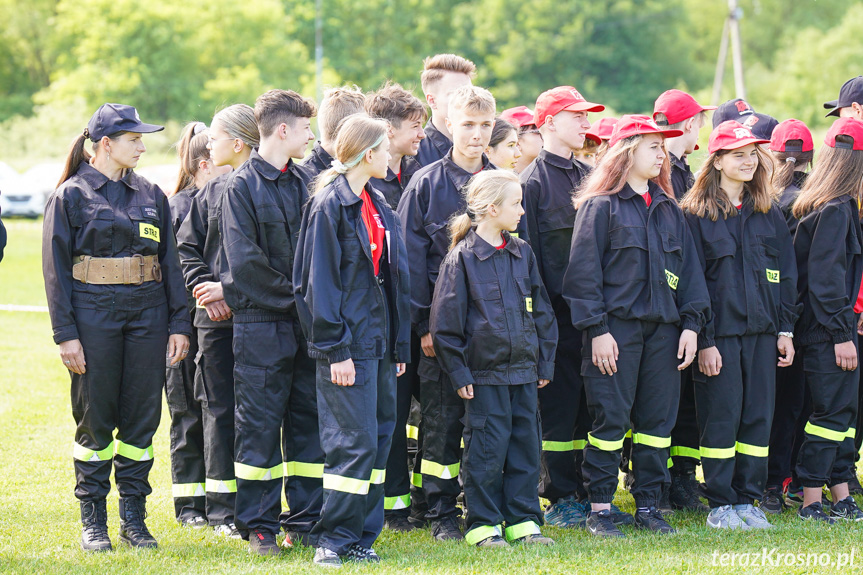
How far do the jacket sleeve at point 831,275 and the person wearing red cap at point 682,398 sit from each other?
978 millimetres

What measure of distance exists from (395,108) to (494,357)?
198 cm

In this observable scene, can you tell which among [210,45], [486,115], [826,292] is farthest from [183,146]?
[210,45]

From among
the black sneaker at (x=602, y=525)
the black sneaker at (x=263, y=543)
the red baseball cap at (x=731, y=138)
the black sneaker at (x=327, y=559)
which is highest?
the red baseball cap at (x=731, y=138)

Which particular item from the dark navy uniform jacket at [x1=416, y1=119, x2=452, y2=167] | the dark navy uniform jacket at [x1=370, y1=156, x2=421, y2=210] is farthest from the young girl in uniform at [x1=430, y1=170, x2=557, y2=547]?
the dark navy uniform jacket at [x1=416, y1=119, x2=452, y2=167]

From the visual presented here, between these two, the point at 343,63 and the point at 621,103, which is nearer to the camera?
the point at 621,103

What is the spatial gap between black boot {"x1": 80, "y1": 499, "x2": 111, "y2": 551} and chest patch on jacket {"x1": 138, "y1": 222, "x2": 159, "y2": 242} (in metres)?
1.62

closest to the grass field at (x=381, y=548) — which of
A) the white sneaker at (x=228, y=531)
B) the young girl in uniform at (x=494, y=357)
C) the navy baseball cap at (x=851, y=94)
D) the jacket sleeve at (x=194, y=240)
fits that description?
the white sneaker at (x=228, y=531)

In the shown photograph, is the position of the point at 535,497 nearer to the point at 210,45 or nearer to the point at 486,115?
the point at 486,115

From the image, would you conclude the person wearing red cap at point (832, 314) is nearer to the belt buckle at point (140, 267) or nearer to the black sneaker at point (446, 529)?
the black sneaker at point (446, 529)

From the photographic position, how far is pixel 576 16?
52.9 m

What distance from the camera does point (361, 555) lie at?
5250mm

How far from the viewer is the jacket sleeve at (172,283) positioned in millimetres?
5914

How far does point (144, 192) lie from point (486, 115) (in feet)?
7.21

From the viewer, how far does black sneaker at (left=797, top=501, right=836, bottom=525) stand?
6352 mm
